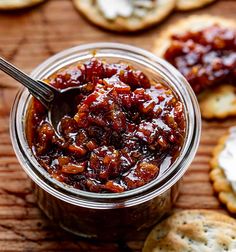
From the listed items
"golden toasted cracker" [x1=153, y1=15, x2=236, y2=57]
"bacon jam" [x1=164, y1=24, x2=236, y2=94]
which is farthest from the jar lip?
"golden toasted cracker" [x1=153, y1=15, x2=236, y2=57]

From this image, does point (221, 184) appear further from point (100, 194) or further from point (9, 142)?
point (9, 142)

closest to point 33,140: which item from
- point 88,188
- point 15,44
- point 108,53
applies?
point 88,188

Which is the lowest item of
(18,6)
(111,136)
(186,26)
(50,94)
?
(111,136)

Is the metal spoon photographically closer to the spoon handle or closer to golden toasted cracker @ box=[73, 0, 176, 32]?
the spoon handle

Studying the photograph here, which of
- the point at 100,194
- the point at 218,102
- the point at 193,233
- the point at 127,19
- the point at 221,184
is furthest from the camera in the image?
the point at 127,19

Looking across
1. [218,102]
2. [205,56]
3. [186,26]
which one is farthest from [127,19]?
[218,102]

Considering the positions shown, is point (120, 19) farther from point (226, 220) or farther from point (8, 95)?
point (226, 220)

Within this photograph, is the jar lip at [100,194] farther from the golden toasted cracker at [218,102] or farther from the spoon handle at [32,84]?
the golden toasted cracker at [218,102]
